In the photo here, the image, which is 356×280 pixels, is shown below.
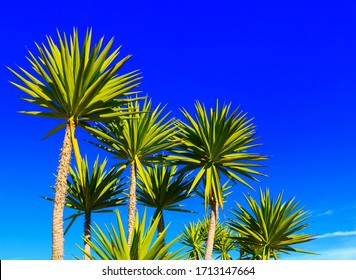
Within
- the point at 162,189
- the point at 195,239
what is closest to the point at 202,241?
the point at 195,239

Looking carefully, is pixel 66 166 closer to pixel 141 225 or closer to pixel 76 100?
pixel 76 100

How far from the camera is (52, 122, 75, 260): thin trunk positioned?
7977mm

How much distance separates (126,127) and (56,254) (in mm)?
4239

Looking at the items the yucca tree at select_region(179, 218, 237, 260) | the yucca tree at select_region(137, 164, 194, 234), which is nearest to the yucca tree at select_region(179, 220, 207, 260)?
the yucca tree at select_region(179, 218, 237, 260)

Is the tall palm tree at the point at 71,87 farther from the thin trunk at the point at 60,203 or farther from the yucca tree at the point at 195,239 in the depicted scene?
the yucca tree at the point at 195,239

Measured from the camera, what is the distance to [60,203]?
8.14 m

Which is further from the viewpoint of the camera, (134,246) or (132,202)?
(132,202)

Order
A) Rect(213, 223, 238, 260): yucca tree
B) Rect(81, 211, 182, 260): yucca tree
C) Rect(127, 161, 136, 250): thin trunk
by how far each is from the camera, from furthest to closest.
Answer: Rect(213, 223, 238, 260): yucca tree < Rect(127, 161, 136, 250): thin trunk < Rect(81, 211, 182, 260): yucca tree

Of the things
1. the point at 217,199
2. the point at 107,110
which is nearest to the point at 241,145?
the point at 217,199

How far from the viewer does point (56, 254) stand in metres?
7.95

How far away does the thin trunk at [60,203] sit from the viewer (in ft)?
26.2

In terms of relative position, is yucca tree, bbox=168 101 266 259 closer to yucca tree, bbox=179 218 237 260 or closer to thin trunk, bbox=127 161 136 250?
thin trunk, bbox=127 161 136 250

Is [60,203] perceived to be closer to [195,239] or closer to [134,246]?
[134,246]
